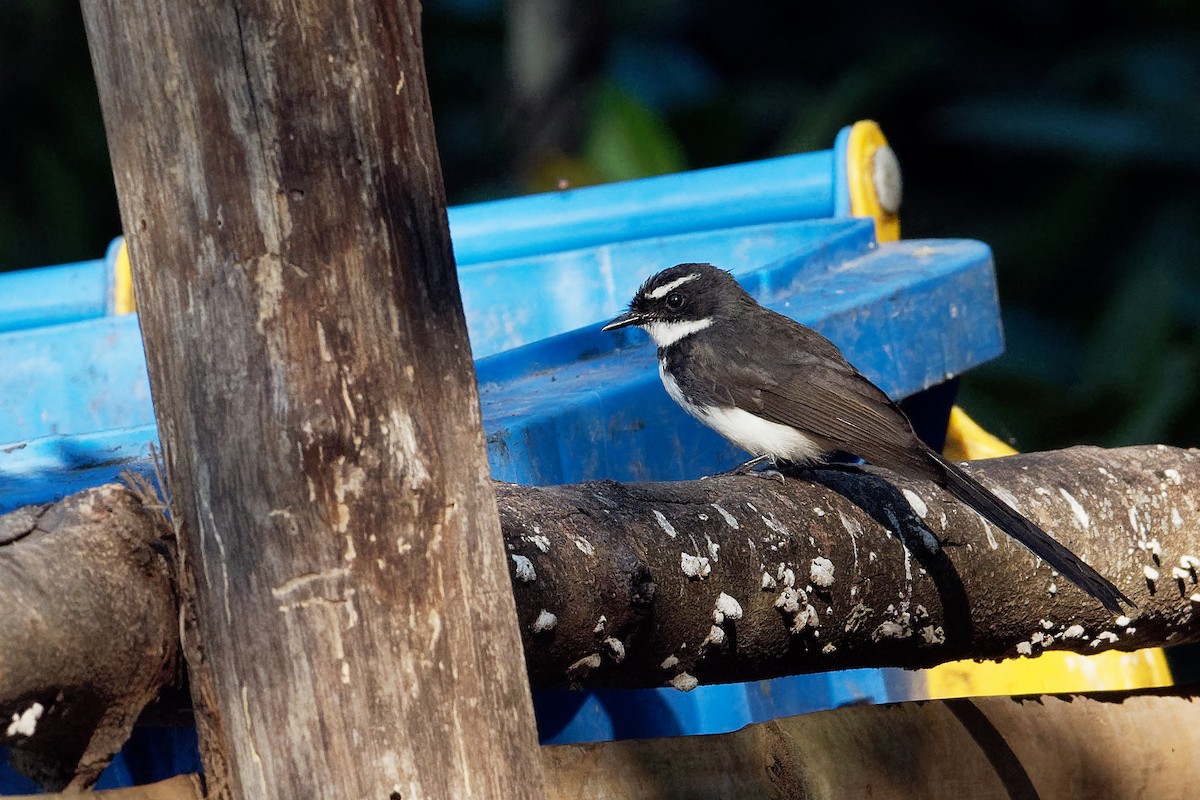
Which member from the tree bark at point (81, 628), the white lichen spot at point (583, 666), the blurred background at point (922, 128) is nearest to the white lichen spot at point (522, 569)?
the white lichen spot at point (583, 666)

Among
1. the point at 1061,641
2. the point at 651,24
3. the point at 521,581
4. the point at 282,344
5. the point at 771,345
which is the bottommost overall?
the point at 1061,641

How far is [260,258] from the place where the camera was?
1.69 meters

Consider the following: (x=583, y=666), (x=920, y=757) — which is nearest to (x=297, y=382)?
(x=583, y=666)

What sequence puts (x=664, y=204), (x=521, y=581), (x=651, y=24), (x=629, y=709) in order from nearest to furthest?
(x=521, y=581) → (x=629, y=709) → (x=664, y=204) → (x=651, y=24)

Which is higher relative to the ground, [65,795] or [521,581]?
[521,581]

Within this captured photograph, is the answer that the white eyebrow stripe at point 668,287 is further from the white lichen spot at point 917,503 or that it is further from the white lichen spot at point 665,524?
the white lichen spot at point 665,524

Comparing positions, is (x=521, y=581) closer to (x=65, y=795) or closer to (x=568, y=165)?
(x=65, y=795)

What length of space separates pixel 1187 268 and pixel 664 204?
4.93 metres

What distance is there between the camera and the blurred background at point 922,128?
809 centimetres

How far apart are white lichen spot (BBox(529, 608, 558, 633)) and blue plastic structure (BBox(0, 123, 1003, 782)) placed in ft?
2.79

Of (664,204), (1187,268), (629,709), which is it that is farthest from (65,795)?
(1187,268)

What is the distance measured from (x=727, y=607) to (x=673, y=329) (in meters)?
1.95

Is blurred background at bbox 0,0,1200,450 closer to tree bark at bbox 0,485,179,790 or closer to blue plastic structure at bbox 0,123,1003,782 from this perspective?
blue plastic structure at bbox 0,123,1003,782

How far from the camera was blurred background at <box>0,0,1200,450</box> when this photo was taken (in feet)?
26.6
